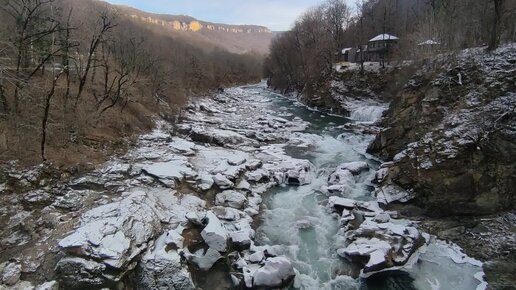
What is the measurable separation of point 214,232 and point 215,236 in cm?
16

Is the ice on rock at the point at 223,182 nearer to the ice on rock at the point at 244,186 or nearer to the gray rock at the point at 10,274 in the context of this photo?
the ice on rock at the point at 244,186

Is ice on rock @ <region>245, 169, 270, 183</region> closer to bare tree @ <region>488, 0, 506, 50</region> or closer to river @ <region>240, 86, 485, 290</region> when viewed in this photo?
river @ <region>240, 86, 485, 290</region>

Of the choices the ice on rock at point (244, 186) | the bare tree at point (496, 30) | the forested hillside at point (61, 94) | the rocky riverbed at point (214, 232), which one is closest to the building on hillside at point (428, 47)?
the bare tree at point (496, 30)

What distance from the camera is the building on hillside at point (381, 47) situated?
135 feet

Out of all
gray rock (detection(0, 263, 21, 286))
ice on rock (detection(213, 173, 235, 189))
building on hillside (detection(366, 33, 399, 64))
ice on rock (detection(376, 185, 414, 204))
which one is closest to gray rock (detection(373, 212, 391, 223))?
ice on rock (detection(376, 185, 414, 204))

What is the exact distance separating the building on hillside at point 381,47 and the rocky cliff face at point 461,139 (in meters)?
20.3

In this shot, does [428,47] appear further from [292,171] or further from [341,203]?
[341,203]

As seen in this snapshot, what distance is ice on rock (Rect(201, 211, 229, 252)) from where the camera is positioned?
1137cm

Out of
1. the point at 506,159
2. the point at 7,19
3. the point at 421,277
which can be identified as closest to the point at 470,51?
the point at 506,159

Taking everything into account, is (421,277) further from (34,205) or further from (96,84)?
(96,84)

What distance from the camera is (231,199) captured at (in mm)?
15055

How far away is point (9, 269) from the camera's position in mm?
9562

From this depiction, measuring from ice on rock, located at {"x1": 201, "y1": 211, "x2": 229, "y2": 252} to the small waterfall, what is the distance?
22.5 m

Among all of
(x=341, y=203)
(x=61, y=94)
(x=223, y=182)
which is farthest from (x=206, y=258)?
(x=61, y=94)
